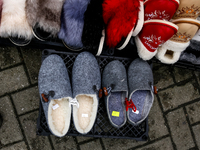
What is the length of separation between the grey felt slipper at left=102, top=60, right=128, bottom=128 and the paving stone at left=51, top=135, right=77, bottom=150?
0.49 m

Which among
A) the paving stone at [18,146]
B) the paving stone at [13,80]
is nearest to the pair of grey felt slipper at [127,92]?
the paving stone at [13,80]

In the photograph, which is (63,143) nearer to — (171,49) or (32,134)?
(32,134)

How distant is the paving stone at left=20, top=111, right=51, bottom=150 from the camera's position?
1245mm

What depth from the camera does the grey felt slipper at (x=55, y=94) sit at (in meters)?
0.95

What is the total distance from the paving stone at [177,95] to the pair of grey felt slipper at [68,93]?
70 cm

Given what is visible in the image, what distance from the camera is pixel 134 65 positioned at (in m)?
1.14

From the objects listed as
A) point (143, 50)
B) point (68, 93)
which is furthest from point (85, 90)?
point (143, 50)

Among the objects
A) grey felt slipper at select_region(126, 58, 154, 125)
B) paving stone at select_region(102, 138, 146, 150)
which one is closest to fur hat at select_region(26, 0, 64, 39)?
grey felt slipper at select_region(126, 58, 154, 125)

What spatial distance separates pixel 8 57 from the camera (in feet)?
4.05

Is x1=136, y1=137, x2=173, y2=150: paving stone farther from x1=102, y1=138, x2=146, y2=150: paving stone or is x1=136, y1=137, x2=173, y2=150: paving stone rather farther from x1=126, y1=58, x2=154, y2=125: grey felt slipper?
x1=126, y1=58, x2=154, y2=125: grey felt slipper

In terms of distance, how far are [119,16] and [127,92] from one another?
20.5 inches

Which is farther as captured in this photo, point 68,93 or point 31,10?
point 68,93

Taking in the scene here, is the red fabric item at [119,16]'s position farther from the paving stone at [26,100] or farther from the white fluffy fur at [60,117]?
the paving stone at [26,100]

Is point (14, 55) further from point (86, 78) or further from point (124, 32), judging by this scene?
point (124, 32)
